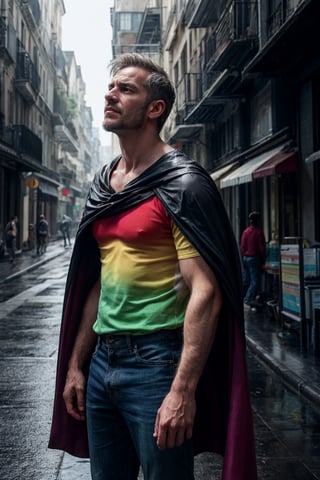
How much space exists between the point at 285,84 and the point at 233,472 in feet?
38.7

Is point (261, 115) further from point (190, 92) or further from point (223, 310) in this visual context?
point (223, 310)

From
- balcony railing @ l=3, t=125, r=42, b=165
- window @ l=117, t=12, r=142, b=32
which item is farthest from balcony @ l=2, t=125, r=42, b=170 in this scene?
window @ l=117, t=12, r=142, b=32

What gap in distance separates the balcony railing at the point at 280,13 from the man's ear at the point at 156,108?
33.9 feet

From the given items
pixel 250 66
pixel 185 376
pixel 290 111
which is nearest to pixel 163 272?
pixel 185 376

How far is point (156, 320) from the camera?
1981mm

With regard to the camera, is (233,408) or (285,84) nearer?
(233,408)

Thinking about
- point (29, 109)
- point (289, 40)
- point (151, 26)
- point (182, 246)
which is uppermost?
point (151, 26)

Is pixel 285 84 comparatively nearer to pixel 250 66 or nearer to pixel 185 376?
pixel 250 66

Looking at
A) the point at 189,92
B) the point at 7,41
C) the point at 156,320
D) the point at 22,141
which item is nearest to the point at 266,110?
the point at 189,92

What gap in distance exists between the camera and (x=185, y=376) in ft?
6.06

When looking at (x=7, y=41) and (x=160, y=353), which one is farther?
(x=7, y=41)

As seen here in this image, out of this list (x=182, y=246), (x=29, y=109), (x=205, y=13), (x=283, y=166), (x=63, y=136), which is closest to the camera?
(x=182, y=246)

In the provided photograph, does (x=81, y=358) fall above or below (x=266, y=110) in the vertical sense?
below

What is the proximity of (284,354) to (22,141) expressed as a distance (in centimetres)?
2378
